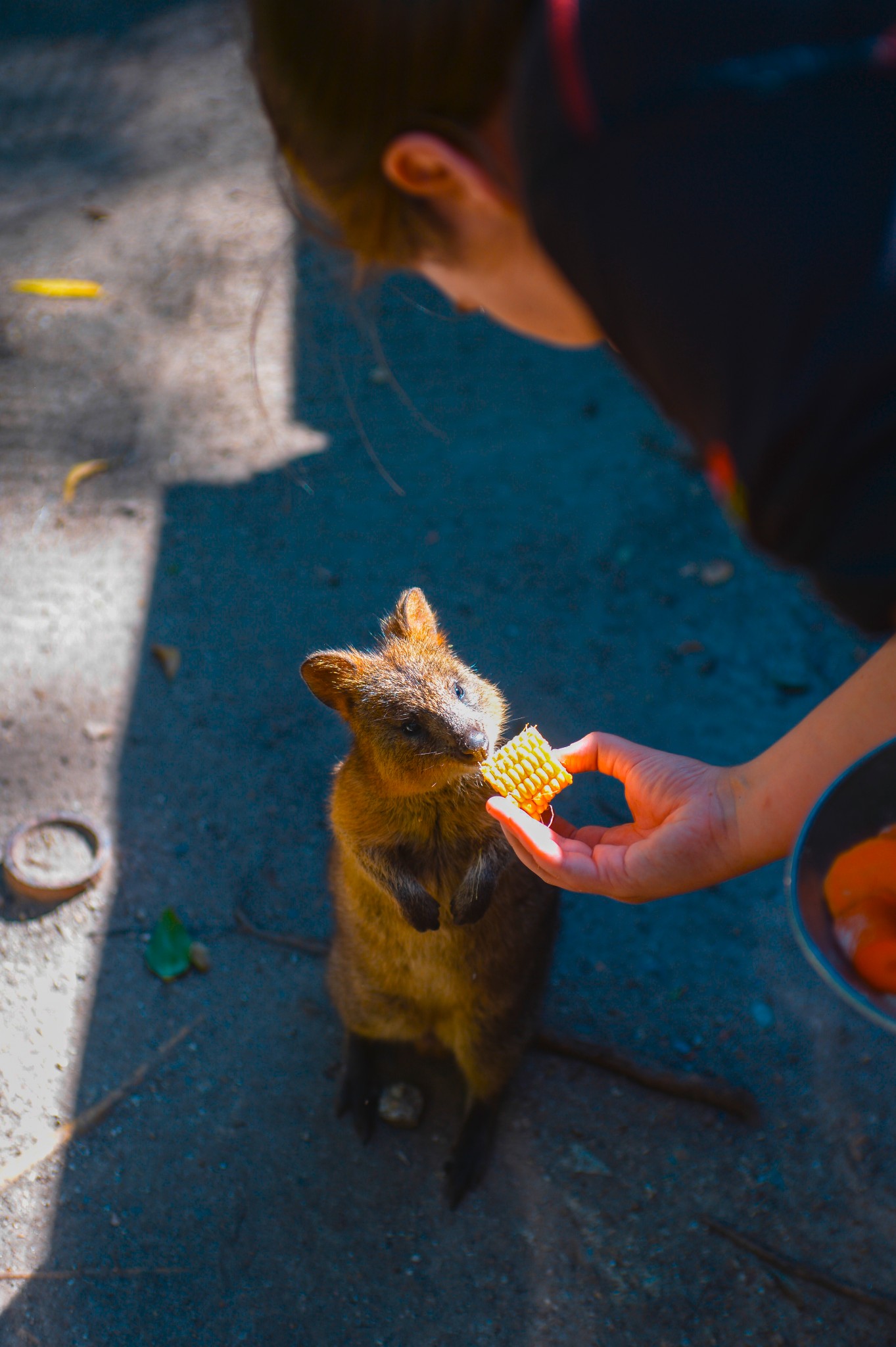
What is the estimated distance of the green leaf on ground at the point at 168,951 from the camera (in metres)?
3.08

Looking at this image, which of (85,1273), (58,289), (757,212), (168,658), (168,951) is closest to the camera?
(757,212)

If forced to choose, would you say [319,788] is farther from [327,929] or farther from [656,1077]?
[656,1077]

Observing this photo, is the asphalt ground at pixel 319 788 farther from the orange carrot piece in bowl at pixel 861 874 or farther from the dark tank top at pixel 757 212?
the orange carrot piece in bowl at pixel 861 874

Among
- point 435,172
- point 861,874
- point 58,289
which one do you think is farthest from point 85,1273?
point 58,289

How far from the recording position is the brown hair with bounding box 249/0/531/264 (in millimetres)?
951

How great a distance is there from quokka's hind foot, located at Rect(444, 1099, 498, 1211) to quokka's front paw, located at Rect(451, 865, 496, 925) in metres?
0.65

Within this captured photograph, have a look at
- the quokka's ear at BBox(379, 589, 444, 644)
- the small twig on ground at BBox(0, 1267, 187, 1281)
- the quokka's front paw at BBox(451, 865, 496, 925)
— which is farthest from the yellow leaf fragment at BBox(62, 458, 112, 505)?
the small twig on ground at BBox(0, 1267, 187, 1281)

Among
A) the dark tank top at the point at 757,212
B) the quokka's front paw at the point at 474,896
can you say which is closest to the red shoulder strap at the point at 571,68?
the dark tank top at the point at 757,212

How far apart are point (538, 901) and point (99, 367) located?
3.72m

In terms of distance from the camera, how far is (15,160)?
6.41 m

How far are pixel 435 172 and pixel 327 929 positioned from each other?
2.61 metres

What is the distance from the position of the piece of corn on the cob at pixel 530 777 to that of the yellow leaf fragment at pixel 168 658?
200cm

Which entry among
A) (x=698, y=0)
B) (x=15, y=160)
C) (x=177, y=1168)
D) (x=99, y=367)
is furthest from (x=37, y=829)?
(x=15, y=160)

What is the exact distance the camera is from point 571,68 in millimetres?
850
